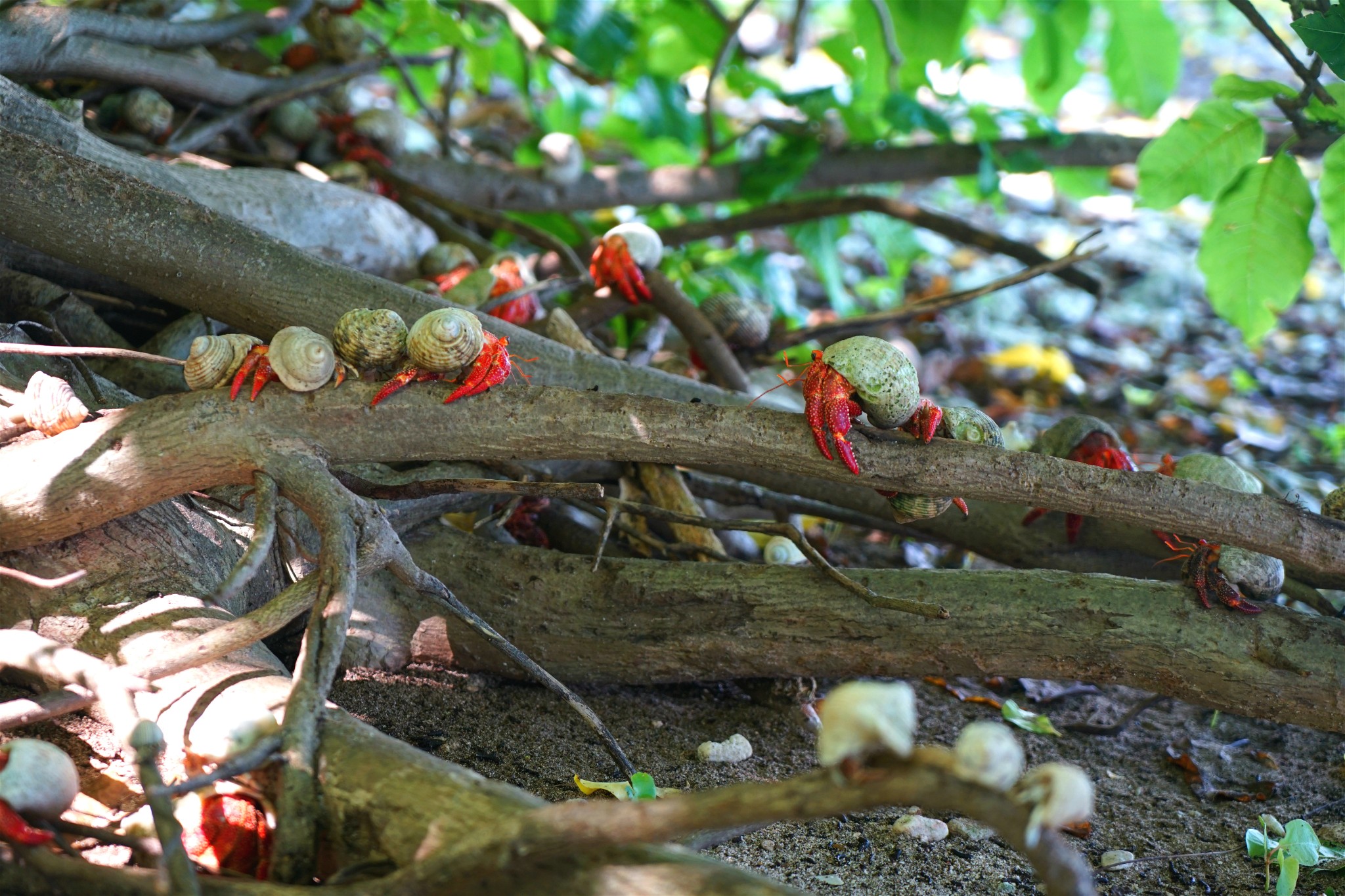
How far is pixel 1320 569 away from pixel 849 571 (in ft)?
3.50

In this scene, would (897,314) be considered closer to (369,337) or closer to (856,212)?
(856,212)

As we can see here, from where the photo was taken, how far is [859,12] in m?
4.55

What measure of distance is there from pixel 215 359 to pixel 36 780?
88 centimetres

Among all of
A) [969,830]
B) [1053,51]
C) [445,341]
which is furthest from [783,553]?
[1053,51]

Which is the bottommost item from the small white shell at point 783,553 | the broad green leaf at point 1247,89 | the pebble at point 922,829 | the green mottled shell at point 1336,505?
the pebble at point 922,829

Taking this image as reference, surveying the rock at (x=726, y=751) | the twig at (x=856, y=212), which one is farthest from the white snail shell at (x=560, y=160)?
the rock at (x=726, y=751)

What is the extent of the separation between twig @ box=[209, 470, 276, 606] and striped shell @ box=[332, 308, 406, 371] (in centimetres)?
31

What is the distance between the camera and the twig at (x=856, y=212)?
14.0ft

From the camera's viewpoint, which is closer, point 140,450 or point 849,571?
point 140,450

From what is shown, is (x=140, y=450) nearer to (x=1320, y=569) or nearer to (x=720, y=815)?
(x=720, y=815)

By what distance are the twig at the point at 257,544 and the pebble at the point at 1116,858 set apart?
76.7 inches

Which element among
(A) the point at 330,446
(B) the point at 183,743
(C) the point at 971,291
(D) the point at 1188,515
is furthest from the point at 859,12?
(B) the point at 183,743

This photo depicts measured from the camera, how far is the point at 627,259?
135 inches

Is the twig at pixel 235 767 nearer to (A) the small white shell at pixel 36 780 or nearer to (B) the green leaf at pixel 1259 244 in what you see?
(A) the small white shell at pixel 36 780
